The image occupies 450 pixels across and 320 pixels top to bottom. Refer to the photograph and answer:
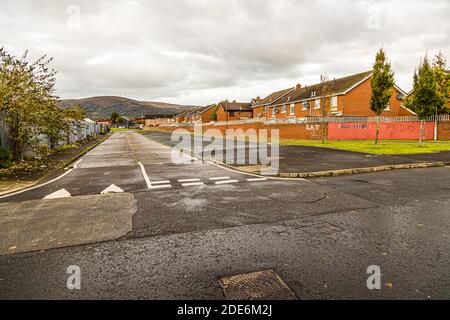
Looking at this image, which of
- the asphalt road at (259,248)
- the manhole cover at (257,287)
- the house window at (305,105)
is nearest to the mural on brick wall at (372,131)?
the house window at (305,105)

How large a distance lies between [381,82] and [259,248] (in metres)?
21.2

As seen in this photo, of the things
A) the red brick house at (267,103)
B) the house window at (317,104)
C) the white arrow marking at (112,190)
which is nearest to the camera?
the white arrow marking at (112,190)

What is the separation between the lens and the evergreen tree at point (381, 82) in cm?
2061

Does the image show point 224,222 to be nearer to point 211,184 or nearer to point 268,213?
point 268,213

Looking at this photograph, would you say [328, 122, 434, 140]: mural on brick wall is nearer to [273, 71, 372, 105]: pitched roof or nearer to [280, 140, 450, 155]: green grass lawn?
[280, 140, 450, 155]: green grass lawn

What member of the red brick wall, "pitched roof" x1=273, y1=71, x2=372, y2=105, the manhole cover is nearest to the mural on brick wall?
the red brick wall

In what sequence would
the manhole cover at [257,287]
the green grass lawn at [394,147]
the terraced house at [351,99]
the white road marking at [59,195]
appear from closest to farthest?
the manhole cover at [257,287]
the white road marking at [59,195]
the green grass lawn at [394,147]
the terraced house at [351,99]

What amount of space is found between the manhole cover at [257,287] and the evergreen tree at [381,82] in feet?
71.0

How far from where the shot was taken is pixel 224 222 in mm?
5496

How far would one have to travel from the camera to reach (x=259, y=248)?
428cm

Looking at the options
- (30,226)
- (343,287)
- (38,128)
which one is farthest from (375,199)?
(38,128)

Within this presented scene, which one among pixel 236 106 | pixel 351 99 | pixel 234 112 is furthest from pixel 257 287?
pixel 236 106

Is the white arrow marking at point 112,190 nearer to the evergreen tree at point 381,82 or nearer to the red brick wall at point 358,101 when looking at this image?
the evergreen tree at point 381,82

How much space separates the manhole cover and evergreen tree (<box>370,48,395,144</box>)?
71.0ft
